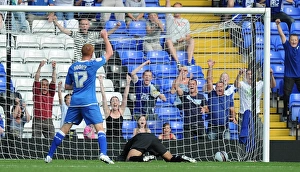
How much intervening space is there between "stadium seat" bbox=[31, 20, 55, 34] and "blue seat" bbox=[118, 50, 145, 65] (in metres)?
1.18

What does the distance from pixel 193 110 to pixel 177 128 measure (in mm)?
378

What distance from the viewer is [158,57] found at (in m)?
13.7

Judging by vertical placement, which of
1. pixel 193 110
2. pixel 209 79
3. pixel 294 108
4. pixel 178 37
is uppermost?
pixel 178 37

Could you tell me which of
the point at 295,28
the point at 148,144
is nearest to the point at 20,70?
the point at 148,144

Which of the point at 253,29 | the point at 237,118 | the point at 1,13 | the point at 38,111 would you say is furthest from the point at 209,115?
the point at 1,13

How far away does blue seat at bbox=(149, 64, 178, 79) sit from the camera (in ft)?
44.6

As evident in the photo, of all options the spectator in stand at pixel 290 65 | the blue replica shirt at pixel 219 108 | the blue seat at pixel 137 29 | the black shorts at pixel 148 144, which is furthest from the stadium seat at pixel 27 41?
the spectator in stand at pixel 290 65

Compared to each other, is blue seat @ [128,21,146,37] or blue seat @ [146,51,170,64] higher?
blue seat @ [128,21,146,37]

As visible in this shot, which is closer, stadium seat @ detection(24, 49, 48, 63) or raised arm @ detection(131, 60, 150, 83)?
raised arm @ detection(131, 60, 150, 83)

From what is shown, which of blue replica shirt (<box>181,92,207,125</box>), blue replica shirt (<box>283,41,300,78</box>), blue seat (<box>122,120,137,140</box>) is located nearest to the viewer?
blue seat (<box>122,120,137,140</box>)

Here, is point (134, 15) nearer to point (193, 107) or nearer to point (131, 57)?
point (131, 57)

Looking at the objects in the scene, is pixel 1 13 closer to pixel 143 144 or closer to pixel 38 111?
pixel 38 111

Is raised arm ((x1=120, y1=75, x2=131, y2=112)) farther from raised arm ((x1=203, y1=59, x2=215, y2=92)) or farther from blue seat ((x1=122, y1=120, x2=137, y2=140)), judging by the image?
raised arm ((x1=203, y1=59, x2=215, y2=92))

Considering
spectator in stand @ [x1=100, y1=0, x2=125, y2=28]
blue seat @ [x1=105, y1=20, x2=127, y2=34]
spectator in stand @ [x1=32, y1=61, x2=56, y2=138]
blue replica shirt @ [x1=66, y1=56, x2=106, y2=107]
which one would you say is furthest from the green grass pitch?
spectator in stand @ [x1=100, y1=0, x2=125, y2=28]
